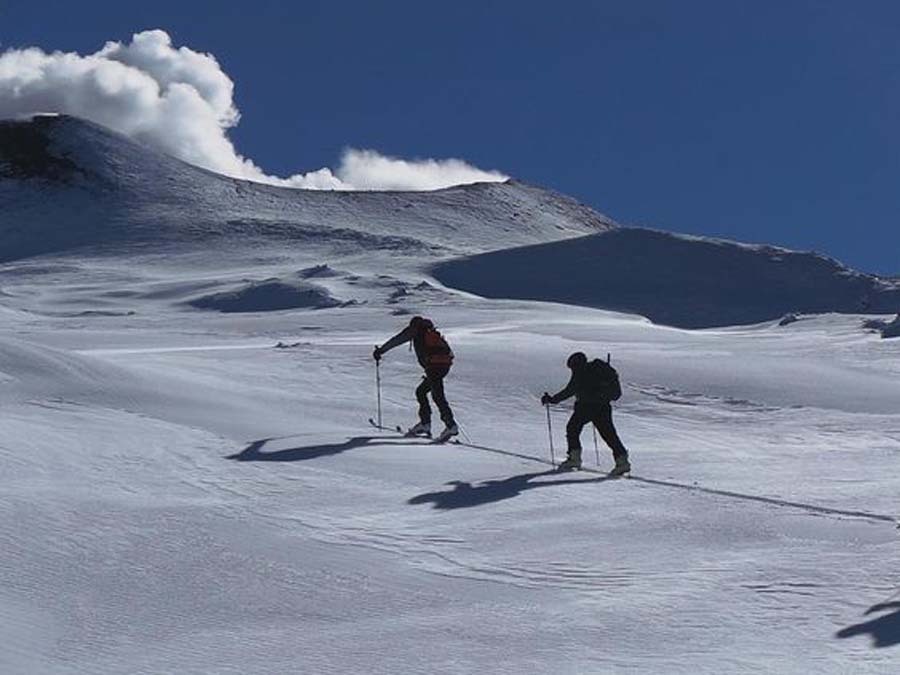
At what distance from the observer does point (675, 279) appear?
2837 inches

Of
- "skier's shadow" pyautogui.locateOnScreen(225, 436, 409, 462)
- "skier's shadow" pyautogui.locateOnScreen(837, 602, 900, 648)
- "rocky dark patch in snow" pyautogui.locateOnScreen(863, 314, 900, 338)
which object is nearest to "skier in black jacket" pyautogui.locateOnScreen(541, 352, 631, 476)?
"skier's shadow" pyautogui.locateOnScreen(225, 436, 409, 462)

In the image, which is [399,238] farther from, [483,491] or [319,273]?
[483,491]

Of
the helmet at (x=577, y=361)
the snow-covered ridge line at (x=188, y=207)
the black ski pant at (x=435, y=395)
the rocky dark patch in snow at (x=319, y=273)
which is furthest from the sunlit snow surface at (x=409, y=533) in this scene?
the snow-covered ridge line at (x=188, y=207)

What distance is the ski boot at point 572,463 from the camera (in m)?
13.1

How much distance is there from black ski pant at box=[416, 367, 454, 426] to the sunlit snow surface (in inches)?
25.6

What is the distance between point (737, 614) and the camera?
725cm

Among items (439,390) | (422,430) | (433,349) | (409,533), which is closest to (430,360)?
(433,349)

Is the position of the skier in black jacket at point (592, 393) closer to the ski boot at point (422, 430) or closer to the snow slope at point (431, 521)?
the snow slope at point (431, 521)

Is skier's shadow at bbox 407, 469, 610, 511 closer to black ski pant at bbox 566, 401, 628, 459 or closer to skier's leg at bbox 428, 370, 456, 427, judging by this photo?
black ski pant at bbox 566, 401, 628, 459

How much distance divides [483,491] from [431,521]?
58.6 inches

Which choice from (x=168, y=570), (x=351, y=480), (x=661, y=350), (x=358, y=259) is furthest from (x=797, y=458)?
(x=358, y=259)

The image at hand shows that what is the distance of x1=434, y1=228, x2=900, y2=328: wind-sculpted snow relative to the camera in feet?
219

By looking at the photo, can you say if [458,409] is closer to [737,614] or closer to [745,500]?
[745,500]

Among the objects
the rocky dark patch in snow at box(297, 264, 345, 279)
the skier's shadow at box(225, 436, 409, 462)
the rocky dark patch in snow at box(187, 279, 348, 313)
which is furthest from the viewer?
the rocky dark patch in snow at box(297, 264, 345, 279)
